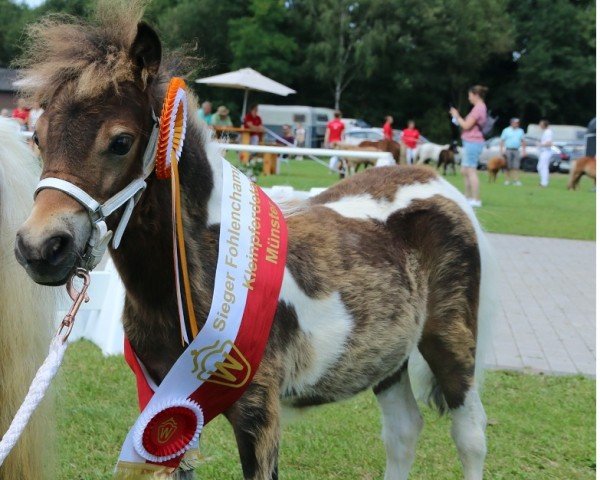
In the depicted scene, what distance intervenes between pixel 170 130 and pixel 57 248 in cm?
56

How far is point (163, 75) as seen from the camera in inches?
105

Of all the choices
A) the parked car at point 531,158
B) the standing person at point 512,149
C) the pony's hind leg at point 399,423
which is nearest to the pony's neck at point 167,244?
the pony's hind leg at point 399,423

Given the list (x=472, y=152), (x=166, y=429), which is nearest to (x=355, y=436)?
(x=166, y=429)

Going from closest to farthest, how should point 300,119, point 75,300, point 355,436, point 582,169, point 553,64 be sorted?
point 75,300 < point 355,436 < point 582,169 < point 300,119 < point 553,64

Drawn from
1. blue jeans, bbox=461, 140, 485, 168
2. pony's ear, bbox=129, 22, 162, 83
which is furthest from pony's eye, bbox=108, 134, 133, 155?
blue jeans, bbox=461, 140, 485, 168

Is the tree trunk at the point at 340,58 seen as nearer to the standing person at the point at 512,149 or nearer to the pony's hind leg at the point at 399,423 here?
the standing person at the point at 512,149

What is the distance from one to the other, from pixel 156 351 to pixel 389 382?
5.19ft

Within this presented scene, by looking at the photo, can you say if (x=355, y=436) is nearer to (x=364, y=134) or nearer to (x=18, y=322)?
(x=18, y=322)

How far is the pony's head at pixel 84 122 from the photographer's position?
2.18m

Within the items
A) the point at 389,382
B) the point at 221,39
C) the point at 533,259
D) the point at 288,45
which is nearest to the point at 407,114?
the point at 288,45

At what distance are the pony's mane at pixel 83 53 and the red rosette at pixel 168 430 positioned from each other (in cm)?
107

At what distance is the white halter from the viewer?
7.35 ft

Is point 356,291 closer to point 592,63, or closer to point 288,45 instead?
point 288,45

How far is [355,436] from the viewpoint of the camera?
468 centimetres
